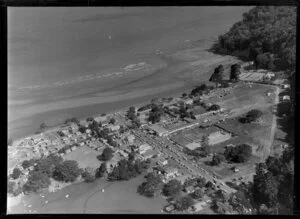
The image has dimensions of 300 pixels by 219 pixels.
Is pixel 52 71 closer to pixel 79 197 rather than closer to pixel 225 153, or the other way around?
pixel 79 197

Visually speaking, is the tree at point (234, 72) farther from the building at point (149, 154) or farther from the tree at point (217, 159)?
the building at point (149, 154)

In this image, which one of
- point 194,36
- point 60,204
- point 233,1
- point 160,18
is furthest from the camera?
point 194,36

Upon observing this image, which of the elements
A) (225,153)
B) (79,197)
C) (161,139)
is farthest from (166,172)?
(79,197)

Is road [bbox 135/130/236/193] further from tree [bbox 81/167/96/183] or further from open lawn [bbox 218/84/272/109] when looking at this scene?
open lawn [bbox 218/84/272/109]

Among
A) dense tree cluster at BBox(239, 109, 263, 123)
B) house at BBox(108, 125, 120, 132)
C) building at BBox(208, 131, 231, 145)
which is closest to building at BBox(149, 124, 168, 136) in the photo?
house at BBox(108, 125, 120, 132)

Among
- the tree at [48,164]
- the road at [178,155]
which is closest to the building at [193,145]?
the road at [178,155]

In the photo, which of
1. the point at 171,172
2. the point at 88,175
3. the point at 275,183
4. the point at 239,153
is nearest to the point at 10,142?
the point at 88,175
